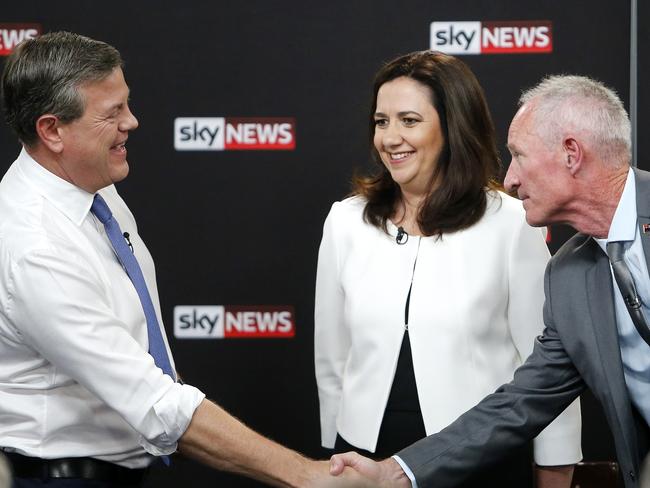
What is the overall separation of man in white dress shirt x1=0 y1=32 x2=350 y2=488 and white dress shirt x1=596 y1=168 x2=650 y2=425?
2.31 ft

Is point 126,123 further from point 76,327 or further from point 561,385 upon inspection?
point 561,385

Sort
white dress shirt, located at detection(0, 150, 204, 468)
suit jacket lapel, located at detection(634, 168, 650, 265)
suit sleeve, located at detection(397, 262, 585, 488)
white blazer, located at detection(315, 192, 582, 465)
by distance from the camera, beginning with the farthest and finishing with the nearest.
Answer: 1. white blazer, located at detection(315, 192, 582, 465)
2. suit sleeve, located at detection(397, 262, 585, 488)
3. suit jacket lapel, located at detection(634, 168, 650, 265)
4. white dress shirt, located at detection(0, 150, 204, 468)

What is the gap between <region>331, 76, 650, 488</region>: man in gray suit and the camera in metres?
2.30

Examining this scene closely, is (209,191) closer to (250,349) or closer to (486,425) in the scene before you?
(250,349)

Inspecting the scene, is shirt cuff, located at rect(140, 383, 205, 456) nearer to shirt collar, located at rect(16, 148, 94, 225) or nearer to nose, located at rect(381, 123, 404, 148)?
shirt collar, located at rect(16, 148, 94, 225)

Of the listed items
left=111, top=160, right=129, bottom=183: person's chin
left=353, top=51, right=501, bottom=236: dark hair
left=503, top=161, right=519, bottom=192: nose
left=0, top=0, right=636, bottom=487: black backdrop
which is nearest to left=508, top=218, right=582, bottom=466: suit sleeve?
left=353, top=51, right=501, bottom=236: dark hair

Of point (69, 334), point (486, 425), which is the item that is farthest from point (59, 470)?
point (486, 425)

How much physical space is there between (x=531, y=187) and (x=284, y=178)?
149 centimetres

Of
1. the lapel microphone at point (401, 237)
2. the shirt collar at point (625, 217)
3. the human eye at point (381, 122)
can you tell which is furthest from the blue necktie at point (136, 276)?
the shirt collar at point (625, 217)

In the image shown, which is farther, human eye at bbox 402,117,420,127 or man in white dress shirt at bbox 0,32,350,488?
human eye at bbox 402,117,420,127

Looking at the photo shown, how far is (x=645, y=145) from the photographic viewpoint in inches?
A: 144

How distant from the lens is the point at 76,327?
7.09 feet

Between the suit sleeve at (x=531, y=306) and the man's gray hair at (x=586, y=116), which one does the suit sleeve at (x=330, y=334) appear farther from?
the man's gray hair at (x=586, y=116)

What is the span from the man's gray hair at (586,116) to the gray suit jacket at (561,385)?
0.10 meters
